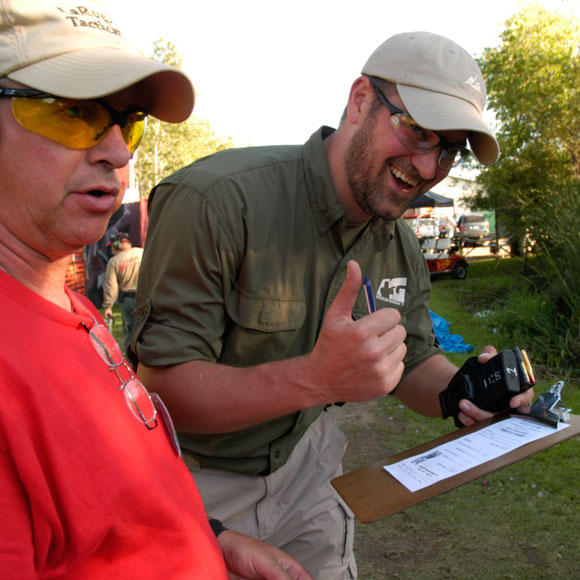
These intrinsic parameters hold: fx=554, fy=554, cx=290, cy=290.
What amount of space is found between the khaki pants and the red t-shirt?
95 cm

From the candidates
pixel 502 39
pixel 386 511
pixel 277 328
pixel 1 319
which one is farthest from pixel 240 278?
pixel 502 39

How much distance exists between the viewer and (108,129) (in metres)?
1.25

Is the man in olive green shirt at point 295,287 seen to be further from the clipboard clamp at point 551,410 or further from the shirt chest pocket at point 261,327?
the clipboard clamp at point 551,410

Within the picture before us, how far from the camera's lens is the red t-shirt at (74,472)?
0.89 metres

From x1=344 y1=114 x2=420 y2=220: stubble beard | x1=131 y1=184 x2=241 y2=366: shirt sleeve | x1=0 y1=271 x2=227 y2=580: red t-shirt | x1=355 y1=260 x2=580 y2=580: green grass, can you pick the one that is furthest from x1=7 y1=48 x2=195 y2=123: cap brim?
x1=355 y1=260 x2=580 y2=580: green grass

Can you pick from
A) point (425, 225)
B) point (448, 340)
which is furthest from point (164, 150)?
point (448, 340)

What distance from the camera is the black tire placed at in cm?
1795

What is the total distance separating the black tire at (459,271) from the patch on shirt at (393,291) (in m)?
16.1

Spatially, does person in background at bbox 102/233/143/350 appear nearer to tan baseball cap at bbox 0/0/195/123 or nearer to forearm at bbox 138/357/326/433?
forearm at bbox 138/357/326/433

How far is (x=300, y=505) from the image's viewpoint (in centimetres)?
233

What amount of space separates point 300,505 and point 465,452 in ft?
2.87

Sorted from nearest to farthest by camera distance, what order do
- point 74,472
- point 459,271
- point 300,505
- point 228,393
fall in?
1. point 74,472
2. point 228,393
3. point 300,505
4. point 459,271

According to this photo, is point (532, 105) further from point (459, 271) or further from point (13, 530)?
point (13, 530)

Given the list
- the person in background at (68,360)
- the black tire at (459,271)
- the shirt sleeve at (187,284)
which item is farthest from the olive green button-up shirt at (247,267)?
the black tire at (459,271)
